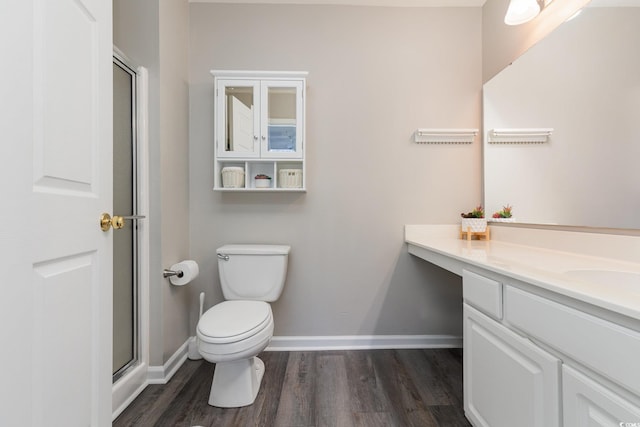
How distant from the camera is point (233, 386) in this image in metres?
1.46

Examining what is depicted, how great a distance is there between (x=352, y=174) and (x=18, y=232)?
5.62ft

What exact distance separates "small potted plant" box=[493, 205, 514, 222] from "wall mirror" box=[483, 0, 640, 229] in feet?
0.14

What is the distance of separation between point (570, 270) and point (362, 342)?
1386 mm

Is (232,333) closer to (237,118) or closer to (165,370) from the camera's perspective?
(165,370)

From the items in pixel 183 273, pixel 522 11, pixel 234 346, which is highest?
Result: pixel 522 11

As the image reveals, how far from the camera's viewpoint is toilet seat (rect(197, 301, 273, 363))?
4.31 ft

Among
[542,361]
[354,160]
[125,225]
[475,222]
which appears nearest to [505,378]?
[542,361]

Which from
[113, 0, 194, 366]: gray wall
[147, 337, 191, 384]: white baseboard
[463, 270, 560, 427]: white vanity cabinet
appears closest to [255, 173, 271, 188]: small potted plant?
[113, 0, 194, 366]: gray wall

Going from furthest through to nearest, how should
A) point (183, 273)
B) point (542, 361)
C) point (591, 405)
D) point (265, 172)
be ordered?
point (265, 172) → point (183, 273) → point (542, 361) → point (591, 405)

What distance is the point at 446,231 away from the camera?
205 centimetres

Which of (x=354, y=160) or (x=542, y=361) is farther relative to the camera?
(x=354, y=160)

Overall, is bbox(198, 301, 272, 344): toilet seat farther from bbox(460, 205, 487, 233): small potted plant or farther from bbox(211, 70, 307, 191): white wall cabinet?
bbox(460, 205, 487, 233): small potted plant

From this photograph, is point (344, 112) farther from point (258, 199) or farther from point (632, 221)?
point (632, 221)

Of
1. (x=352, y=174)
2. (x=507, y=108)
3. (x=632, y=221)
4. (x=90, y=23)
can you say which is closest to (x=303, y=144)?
(x=352, y=174)
